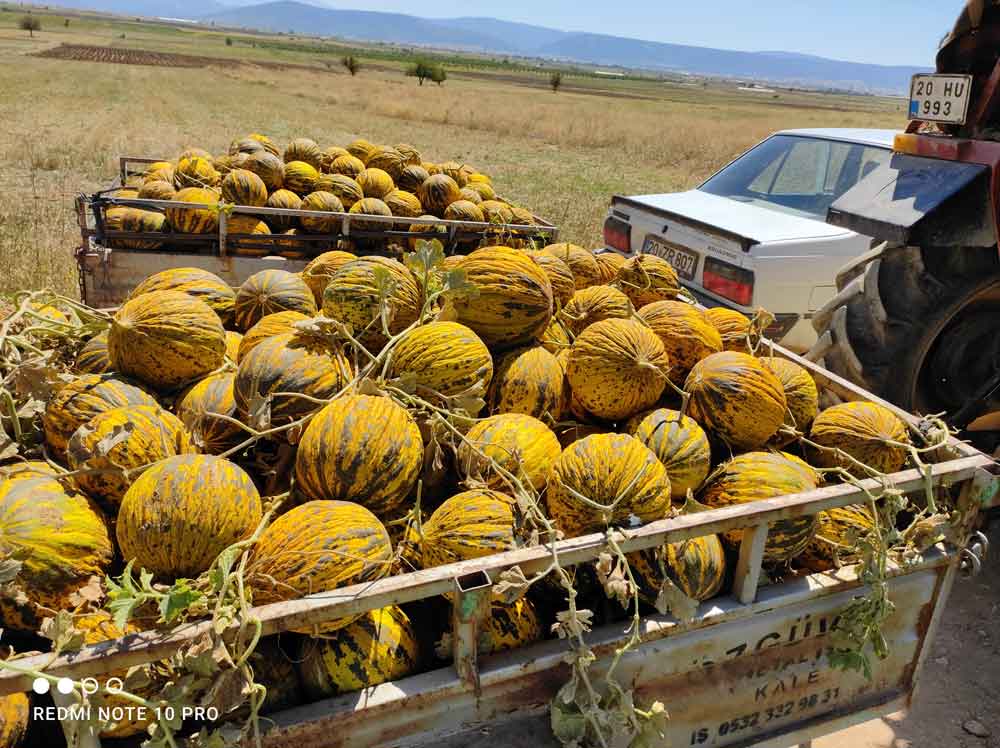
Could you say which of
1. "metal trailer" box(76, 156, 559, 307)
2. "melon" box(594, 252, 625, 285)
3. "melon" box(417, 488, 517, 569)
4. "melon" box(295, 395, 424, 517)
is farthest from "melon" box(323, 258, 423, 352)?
"metal trailer" box(76, 156, 559, 307)

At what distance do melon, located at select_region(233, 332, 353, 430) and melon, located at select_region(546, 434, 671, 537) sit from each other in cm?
81

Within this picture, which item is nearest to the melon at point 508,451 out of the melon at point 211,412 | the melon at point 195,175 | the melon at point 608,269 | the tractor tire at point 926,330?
the melon at point 211,412

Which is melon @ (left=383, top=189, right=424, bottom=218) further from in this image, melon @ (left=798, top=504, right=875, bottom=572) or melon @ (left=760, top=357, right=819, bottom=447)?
melon @ (left=798, top=504, right=875, bottom=572)

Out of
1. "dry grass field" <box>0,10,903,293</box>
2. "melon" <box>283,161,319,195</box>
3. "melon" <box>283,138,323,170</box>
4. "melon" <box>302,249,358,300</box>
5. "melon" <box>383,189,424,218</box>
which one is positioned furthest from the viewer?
"dry grass field" <box>0,10,903,293</box>

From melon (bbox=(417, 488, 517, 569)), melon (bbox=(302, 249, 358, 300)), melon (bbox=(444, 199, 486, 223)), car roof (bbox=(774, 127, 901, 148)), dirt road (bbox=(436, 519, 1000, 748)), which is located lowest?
dirt road (bbox=(436, 519, 1000, 748))

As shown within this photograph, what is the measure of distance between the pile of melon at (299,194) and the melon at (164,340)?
2.50 m

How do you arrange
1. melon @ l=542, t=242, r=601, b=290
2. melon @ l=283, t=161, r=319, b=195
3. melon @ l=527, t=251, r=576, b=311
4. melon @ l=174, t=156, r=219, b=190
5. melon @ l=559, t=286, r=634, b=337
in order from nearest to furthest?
1. melon @ l=559, t=286, r=634, b=337
2. melon @ l=527, t=251, r=576, b=311
3. melon @ l=542, t=242, r=601, b=290
4. melon @ l=174, t=156, r=219, b=190
5. melon @ l=283, t=161, r=319, b=195

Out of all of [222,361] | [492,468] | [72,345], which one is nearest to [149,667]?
[492,468]

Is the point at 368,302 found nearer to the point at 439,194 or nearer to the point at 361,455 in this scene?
the point at 361,455

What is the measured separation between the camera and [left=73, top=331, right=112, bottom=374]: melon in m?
2.77

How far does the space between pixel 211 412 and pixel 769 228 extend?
4.62 m

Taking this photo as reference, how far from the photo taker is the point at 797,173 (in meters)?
6.76

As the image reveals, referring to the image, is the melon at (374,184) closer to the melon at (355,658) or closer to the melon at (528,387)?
the melon at (528,387)

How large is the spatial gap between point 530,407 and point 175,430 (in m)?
1.17
